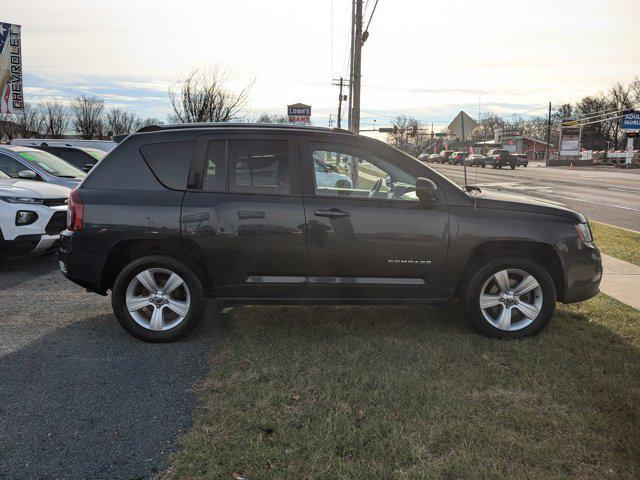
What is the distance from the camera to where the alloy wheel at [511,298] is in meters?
4.62

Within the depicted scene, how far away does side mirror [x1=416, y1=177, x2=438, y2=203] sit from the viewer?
4.34 metres

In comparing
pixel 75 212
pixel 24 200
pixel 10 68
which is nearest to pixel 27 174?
pixel 24 200

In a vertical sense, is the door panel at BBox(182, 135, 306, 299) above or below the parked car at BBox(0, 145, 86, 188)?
below

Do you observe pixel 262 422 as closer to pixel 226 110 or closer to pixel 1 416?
pixel 1 416

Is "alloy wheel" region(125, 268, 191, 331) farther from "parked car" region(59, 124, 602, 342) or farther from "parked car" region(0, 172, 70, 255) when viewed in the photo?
"parked car" region(0, 172, 70, 255)

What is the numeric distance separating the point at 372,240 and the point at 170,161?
6.08 ft

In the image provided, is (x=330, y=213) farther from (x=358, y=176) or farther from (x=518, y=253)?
(x=518, y=253)

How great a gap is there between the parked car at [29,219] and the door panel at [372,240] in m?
4.44

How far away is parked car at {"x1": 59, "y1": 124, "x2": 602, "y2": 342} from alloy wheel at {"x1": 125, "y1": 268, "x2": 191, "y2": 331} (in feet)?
0.03

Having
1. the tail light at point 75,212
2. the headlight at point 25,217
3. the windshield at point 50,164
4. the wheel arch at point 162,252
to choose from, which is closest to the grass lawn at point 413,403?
the wheel arch at point 162,252

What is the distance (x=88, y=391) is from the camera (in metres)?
3.70

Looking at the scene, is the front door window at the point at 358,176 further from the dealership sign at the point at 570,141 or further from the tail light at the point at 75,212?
the dealership sign at the point at 570,141

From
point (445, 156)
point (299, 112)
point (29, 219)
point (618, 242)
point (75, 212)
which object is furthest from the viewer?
point (445, 156)

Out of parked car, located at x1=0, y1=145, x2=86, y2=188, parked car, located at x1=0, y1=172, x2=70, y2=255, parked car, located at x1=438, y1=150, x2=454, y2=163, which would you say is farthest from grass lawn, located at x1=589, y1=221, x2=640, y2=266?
parked car, located at x1=438, y1=150, x2=454, y2=163
